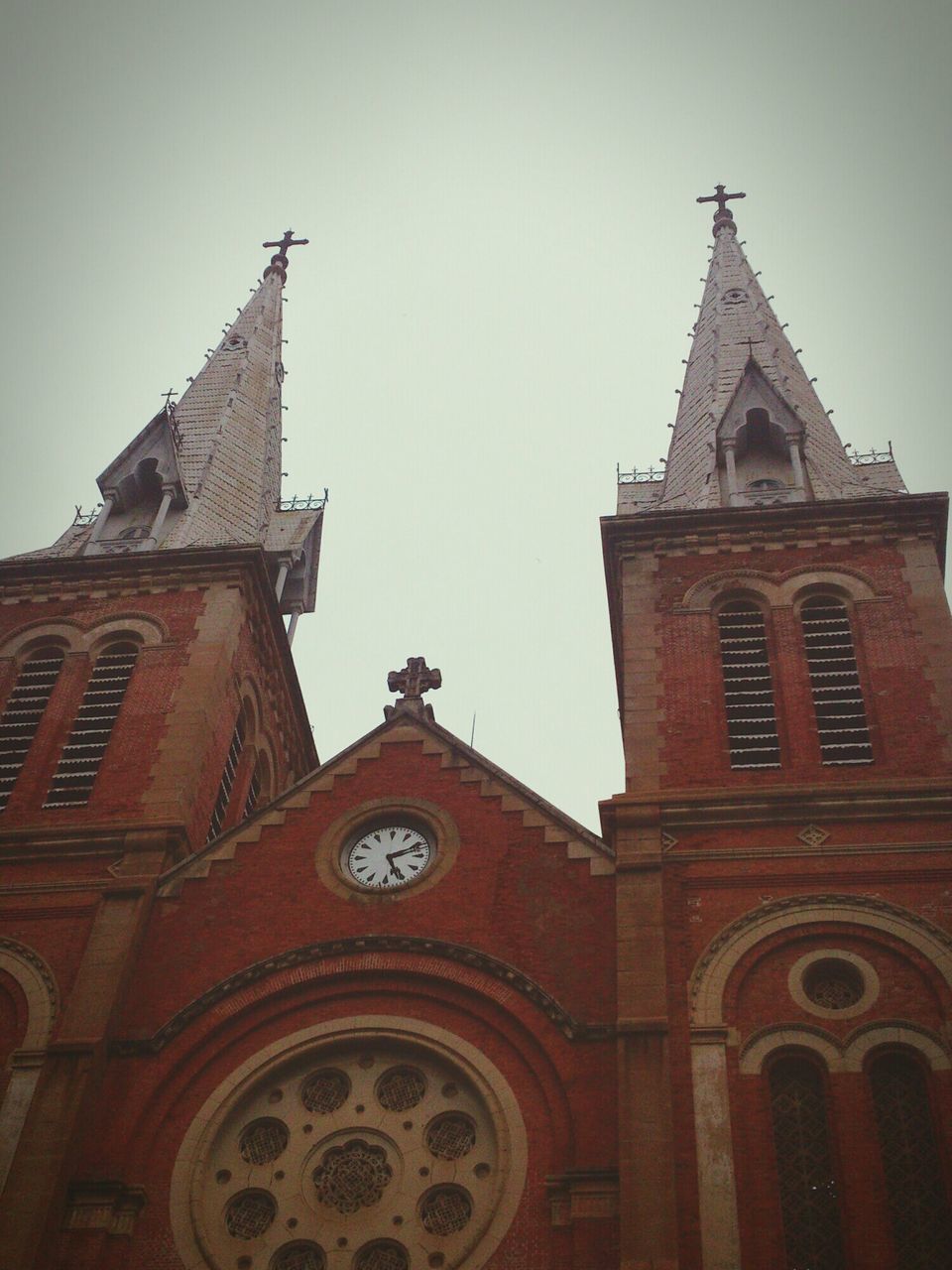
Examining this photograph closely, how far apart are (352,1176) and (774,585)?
35.5 feet

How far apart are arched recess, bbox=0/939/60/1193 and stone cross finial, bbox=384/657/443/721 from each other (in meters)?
6.01

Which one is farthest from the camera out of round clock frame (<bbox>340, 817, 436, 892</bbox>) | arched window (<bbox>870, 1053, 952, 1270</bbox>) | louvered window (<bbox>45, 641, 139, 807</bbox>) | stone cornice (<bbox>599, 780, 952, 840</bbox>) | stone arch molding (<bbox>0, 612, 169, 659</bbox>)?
stone arch molding (<bbox>0, 612, 169, 659</bbox>)

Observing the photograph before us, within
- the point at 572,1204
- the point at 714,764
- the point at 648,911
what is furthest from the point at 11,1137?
the point at 714,764

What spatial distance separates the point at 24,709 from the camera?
23812mm

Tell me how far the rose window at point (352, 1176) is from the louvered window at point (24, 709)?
7.85 metres

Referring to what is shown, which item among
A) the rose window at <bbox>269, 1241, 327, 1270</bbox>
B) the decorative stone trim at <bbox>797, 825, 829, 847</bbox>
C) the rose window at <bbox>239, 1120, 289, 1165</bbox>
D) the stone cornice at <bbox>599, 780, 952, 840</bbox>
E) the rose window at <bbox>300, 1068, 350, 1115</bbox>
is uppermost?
the stone cornice at <bbox>599, 780, 952, 840</bbox>

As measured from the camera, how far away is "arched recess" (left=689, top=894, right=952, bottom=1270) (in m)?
15.3

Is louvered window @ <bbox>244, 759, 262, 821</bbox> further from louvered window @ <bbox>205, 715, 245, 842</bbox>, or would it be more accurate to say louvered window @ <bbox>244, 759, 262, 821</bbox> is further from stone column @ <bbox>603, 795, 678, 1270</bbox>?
stone column @ <bbox>603, 795, 678, 1270</bbox>

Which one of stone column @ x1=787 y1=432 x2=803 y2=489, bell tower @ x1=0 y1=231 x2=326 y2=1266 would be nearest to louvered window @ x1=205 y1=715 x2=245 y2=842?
bell tower @ x1=0 y1=231 x2=326 y2=1266

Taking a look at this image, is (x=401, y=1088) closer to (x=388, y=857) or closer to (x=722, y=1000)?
(x=388, y=857)

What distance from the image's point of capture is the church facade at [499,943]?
1608 cm

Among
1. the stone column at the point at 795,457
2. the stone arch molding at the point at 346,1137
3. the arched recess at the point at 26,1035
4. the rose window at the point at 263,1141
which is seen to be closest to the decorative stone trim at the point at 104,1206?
the stone arch molding at the point at 346,1137

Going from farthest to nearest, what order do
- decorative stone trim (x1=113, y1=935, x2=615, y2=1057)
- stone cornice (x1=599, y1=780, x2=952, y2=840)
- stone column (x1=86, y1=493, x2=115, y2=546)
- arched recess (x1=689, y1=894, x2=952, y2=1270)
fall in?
stone column (x1=86, y1=493, x2=115, y2=546) → stone cornice (x1=599, y1=780, x2=952, y2=840) → decorative stone trim (x1=113, y1=935, x2=615, y2=1057) → arched recess (x1=689, y1=894, x2=952, y2=1270)

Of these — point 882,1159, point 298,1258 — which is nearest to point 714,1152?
point 882,1159
